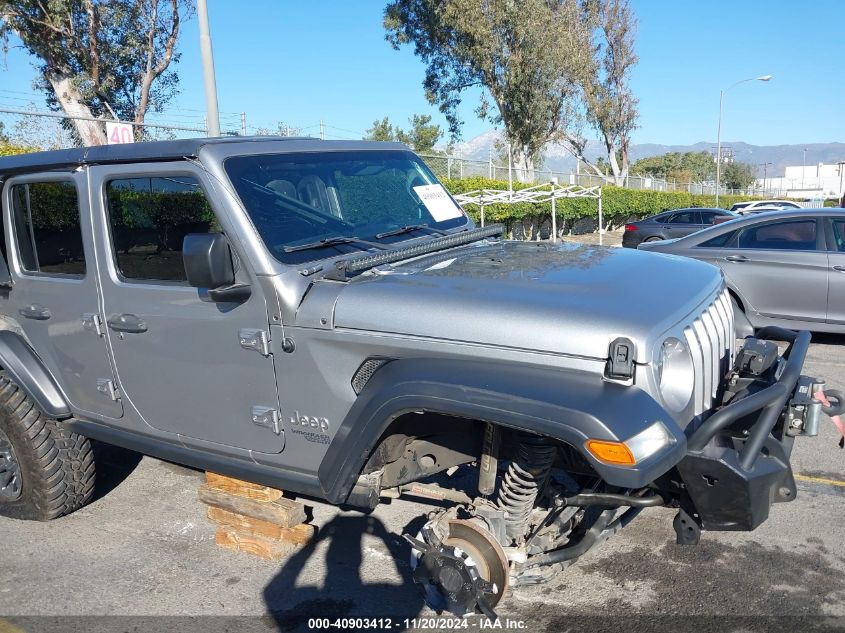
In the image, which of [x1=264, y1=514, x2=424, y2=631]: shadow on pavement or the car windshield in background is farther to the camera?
[x1=264, y1=514, x2=424, y2=631]: shadow on pavement

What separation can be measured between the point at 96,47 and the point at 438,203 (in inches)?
709

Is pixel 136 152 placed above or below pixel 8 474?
above

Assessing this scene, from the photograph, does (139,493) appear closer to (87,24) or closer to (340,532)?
(340,532)

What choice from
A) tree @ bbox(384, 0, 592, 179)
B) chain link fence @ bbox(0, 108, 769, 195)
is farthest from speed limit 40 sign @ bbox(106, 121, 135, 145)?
tree @ bbox(384, 0, 592, 179)

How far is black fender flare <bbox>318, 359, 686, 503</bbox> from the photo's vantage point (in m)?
2.18

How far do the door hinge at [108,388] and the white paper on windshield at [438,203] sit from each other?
1842 millimetres

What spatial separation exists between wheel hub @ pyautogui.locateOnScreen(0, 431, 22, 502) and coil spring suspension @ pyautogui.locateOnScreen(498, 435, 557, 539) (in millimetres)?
2911

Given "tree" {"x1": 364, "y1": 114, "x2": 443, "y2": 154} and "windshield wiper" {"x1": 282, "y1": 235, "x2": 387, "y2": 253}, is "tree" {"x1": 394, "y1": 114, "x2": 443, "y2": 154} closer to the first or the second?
"tree" {"x1": 364, "y1": 114, "x2": 443, "y2": 154}

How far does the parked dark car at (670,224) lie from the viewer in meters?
18.9

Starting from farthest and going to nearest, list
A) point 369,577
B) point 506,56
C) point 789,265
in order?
1. point 506,56
2. point 789,265
3. point 369,577

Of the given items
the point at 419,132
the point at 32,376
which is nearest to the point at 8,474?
the point at 32,376

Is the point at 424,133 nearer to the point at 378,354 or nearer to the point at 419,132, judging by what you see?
the point at 419,132

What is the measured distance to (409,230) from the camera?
11.7 feet

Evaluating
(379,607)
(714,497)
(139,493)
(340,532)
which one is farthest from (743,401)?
(139,493)
